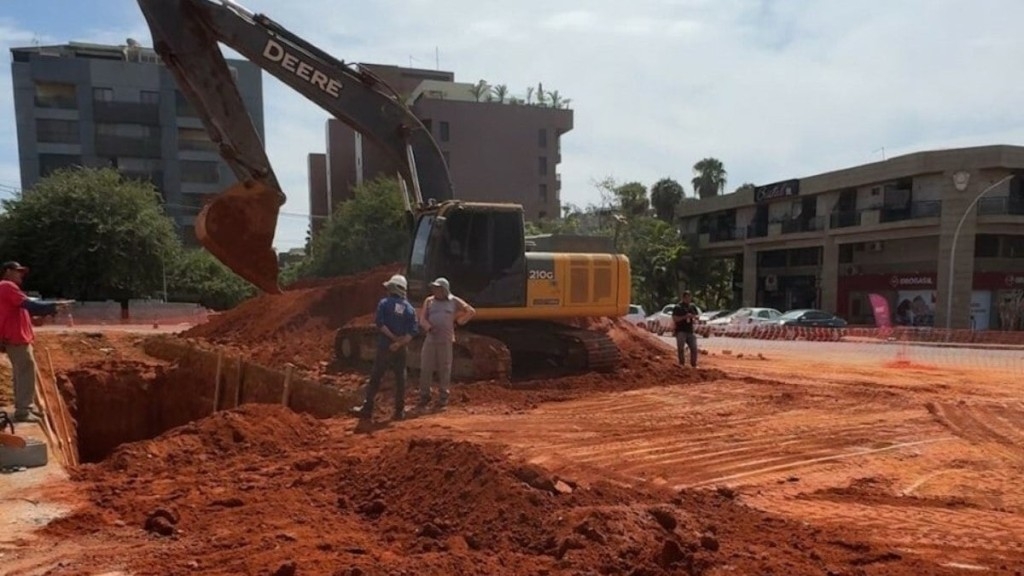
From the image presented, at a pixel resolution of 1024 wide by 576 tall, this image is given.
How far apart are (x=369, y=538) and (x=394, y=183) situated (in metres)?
33.9

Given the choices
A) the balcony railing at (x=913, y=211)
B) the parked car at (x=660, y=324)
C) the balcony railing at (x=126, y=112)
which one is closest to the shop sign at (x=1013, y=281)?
the balcony railing at (x=913, y=211)

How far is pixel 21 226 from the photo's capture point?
29281mm

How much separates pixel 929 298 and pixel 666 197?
24052mm

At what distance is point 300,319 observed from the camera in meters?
14.6

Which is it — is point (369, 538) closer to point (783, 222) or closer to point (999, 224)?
point (999, 224)

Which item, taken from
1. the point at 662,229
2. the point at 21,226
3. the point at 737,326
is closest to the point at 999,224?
the point at 737,326

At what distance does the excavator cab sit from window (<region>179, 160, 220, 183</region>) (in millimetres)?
45460

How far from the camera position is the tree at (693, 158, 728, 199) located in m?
57.9

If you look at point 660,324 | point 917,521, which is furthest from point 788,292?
point 917,521

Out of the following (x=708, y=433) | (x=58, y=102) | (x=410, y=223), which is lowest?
(x=708, y=433)

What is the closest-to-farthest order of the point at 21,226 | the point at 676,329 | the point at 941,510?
the point at 941,510, the point at 676,329, the point at 21,226

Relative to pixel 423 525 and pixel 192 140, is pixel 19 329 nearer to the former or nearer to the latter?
pixel 423 525

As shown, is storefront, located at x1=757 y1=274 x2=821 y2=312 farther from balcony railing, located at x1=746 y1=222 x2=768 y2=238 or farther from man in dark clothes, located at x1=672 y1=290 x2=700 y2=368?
man in dark clothes, located at x1=672 y1=290 x2=700 y2=368

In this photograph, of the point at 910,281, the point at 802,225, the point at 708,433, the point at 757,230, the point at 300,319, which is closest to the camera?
the point at 708,433
